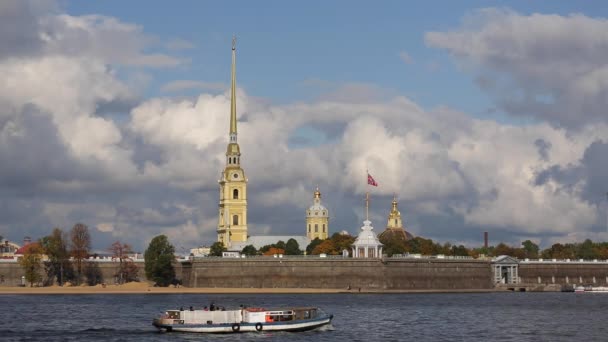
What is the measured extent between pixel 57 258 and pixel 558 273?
248 feet

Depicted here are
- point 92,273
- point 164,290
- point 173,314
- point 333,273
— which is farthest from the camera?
point 92,273

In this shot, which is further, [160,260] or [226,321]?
[160,260]

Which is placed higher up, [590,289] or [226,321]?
[590,289]

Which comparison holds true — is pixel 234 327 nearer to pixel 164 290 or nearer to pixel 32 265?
pixel 164 290

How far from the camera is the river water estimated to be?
279ft

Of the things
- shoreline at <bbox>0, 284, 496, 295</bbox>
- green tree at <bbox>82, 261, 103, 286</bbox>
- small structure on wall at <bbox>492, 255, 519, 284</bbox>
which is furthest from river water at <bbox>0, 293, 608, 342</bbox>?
small structure on wall at <bbox>492, 255, 519, 284</bbox>

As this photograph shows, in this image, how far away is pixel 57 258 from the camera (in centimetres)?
17588

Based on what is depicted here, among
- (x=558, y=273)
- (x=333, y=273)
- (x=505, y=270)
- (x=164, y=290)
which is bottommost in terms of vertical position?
(x=164, y=290)

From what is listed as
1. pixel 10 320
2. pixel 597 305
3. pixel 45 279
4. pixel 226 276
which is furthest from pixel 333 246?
pixel 10 320

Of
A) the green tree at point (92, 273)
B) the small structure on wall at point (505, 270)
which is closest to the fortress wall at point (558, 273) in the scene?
the small structure on wall at point (505, 270)

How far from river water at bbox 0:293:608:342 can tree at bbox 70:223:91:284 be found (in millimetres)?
29478

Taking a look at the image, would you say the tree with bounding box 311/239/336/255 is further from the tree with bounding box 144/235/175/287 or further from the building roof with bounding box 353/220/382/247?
the tree with bounding box 144/235/175/287

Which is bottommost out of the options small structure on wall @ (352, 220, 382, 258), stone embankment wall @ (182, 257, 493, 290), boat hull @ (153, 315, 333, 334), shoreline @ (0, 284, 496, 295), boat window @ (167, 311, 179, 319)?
boat hull @ (153, 315, 333, 334)

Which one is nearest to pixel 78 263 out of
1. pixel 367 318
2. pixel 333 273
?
pixel 333 273
